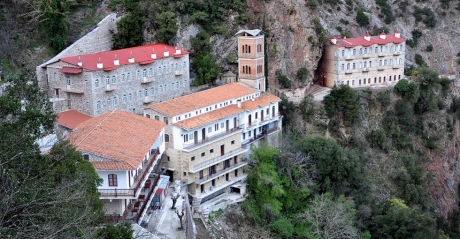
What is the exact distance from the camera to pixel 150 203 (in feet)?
113

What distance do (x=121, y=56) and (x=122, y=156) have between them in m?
15.3

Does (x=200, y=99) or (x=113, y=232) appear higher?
(x=200, y=99)

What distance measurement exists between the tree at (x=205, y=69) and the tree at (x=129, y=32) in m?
5.62

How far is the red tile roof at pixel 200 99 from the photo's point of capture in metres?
39.3

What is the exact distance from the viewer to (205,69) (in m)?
49.6

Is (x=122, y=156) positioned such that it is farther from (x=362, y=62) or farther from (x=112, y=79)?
(x=362, y=62)

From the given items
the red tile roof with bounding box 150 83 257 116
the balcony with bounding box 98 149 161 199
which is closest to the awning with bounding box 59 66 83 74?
the red tile roof with bounding box 150 83 257 116

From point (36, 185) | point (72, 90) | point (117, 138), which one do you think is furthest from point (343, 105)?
point (36, 185)

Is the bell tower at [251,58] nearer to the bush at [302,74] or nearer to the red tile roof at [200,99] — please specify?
the red tile roof at [200,99]

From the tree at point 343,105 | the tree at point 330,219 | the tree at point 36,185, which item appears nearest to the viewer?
the tree at point 36,185

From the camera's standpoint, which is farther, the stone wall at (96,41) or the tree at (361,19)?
the tree at (361,19)

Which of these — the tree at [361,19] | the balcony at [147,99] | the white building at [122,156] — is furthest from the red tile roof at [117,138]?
the tree at [361,19]

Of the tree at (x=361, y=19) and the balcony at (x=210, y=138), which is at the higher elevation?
the tree at (x=361, y=19)

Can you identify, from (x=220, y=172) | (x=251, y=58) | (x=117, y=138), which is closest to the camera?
(x=117, y=138)
